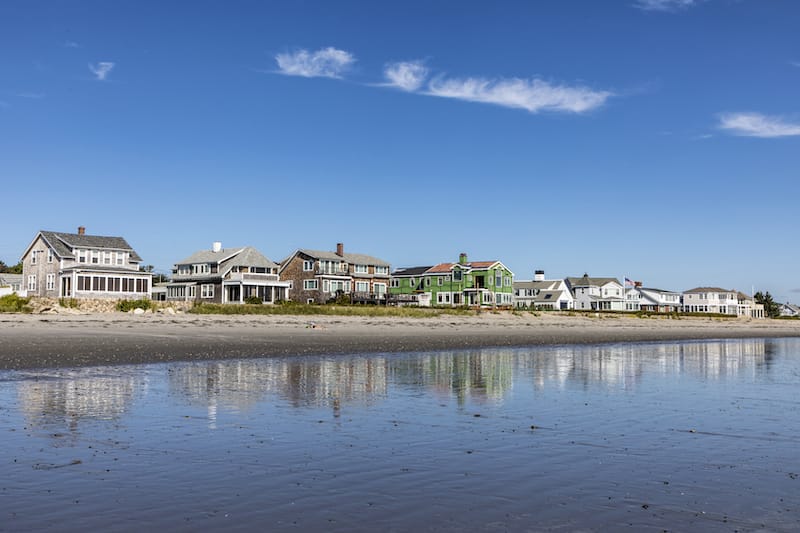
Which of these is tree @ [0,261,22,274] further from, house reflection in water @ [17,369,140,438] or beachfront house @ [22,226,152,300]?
house reflection in water @ [17,369,140,438]

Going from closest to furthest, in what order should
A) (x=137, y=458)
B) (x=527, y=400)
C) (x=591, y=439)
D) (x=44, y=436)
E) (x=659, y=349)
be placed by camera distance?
(x=137, y=458) → (x=44, y=436) → (x=591, y=439) → (x=527, y=400) → (x=659, y=349)

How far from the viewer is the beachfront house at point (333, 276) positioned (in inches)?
3440

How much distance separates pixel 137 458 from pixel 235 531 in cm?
397

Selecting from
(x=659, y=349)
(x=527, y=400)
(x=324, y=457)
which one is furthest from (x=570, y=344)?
(x=324, y=457)

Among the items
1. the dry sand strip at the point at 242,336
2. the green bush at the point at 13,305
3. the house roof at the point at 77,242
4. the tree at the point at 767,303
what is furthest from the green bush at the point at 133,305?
the tree at the point at 767,303

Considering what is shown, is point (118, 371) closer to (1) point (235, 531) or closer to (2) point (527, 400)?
(2) point (527, 400)

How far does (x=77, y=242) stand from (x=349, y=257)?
3495 cm

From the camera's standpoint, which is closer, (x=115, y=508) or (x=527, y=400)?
(x=115, y=508)

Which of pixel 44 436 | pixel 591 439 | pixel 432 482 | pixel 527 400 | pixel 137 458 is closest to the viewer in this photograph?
pixel 432 482

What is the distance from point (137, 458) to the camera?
10.8 m

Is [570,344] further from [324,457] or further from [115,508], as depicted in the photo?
[115,508]

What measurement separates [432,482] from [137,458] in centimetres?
451

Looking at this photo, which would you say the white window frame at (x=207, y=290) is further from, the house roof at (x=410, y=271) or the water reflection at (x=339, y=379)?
the water reflection at (x=339, y=379)

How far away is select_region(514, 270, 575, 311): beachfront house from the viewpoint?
117m
